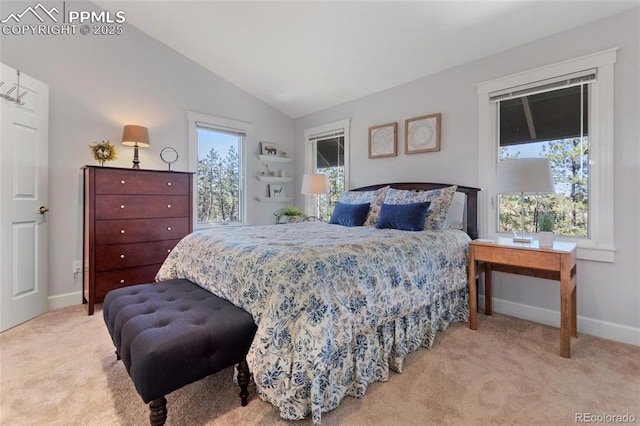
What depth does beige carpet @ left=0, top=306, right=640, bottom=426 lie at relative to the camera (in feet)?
4.78

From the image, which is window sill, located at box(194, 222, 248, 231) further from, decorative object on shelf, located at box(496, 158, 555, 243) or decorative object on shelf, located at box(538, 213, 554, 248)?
decorative object on shelf, located at box(538, 213, 554, 248)

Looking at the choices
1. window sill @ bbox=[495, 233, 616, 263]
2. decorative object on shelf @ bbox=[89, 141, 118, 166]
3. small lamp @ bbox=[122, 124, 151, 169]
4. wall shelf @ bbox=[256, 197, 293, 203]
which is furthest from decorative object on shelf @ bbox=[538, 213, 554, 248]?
decorative object on shelf @ bbox=[89, 141, 118, 166]

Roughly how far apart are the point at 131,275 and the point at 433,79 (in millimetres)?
3731

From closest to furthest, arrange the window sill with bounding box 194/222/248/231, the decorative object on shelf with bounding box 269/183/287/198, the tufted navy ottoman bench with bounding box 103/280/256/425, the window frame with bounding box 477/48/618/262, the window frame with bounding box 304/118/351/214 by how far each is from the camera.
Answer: the tufted navy ottoman bench with bounding box 103/280/256/425
the window frame with bounding box 477/48/618/262
the window sill with bounding box 194/222/248/231
the window frame with bounding box 304/118/351/214
the decorative object on shelf with bounding box 269/183/287/198

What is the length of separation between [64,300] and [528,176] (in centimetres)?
431

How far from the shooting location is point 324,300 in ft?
4.67

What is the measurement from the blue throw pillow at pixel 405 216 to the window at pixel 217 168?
7.90 ft

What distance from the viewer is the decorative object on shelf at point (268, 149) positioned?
4.61m

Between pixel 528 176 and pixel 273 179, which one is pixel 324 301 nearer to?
pixel 528 176

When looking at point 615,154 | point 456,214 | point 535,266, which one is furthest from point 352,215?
point 615,154

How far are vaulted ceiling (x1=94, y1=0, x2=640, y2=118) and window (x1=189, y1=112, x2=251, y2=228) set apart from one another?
711mm

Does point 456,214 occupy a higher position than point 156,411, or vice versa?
point 456,214

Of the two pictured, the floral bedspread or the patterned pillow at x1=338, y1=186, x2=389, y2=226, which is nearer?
the floral bedspread

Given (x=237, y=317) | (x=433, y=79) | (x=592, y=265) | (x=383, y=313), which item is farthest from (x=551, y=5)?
(x=237, y=317)
